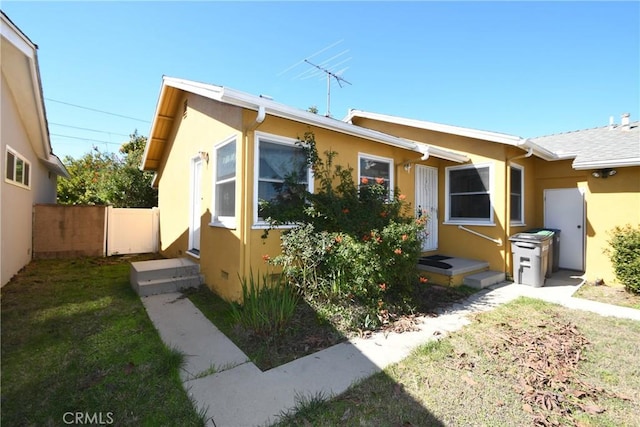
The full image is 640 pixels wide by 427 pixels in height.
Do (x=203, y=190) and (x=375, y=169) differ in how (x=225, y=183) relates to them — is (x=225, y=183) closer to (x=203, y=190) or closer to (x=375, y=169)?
(x=203, y=190)

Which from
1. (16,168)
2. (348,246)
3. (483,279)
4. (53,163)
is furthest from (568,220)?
(53,163)

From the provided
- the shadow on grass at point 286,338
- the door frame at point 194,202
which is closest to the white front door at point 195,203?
the door frame at point 194,202

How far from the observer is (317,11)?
782 centimetres

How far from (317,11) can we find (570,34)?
6477mm

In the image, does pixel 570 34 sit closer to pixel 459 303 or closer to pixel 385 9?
pixel 385 9

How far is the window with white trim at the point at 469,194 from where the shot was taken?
7766mm

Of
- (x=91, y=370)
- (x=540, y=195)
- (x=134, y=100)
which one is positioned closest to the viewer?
(x=91, y=370)

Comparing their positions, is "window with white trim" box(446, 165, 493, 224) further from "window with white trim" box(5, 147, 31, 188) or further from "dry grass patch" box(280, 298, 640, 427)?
"window with white trim" box(5, 147, 31, 188)

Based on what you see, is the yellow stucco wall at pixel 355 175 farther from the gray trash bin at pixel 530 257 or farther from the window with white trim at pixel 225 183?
the gray trash bin at pixel 530 257

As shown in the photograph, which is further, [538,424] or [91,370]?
[91,370]

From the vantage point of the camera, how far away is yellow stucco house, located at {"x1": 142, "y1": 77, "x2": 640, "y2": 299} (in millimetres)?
5109

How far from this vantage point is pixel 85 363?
3244 mm

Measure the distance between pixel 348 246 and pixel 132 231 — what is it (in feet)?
31.4

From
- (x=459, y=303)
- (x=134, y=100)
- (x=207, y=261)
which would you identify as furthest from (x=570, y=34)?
(x=134, y=100)
